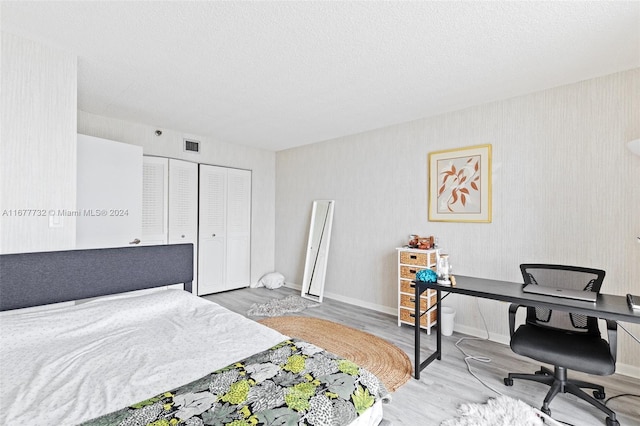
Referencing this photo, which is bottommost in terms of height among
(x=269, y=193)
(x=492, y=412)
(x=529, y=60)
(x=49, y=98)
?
(x=492, y=412)

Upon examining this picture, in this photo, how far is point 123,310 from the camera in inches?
84.0

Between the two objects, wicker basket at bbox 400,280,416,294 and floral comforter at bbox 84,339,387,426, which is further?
wicker basket at bbox 400,280,416,294

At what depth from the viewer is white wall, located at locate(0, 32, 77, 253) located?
2072mm

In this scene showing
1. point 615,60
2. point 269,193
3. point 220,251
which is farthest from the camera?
point 269,193

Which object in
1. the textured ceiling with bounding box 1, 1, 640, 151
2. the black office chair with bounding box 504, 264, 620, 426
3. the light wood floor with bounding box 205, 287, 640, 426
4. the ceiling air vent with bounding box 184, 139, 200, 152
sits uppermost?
the textured ceiling with bounding box 1, 1, 640, 151

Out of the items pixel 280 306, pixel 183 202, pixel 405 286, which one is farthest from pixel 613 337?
pixel 183 202

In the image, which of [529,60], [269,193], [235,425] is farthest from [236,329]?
[269,193]

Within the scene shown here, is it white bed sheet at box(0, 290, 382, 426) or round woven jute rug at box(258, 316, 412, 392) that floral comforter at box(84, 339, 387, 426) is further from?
round woven jute rug at box(258, 316, 412, 392)

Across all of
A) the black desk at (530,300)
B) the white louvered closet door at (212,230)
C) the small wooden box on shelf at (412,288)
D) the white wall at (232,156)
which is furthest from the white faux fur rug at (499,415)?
the white wall at (232,156)

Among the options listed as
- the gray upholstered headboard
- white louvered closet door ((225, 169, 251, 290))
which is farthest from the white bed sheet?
white louvered closet door ((225, 169, 251, 290))

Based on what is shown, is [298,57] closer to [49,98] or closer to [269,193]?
[49,98]

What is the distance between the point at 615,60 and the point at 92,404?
3993mm

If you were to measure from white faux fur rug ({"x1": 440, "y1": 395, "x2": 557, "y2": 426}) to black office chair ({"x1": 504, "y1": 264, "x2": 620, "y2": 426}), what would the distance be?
141mm

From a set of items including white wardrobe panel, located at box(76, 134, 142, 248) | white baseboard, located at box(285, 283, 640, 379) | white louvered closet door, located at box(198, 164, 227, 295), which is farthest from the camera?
white louvered closet door, located at box(198, 164, 227, 295)
